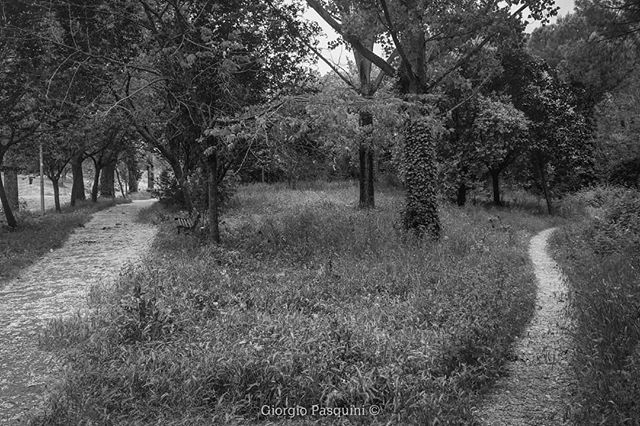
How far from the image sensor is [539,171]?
2317 cm

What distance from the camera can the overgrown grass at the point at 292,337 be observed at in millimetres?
4215

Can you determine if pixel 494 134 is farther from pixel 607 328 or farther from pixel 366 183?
pixel 607 328

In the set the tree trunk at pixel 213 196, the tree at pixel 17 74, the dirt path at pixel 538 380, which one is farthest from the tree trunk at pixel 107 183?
the dirt path at pixel 538 380

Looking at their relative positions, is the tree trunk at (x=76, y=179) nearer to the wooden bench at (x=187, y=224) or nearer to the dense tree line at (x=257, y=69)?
the dense tree line at (x=257, y=69)

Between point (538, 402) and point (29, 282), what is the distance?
26.9ft

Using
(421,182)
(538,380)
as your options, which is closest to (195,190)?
(421,182)

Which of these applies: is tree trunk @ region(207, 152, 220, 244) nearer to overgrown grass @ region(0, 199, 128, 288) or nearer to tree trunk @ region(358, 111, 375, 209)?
overgrown grass @ region(0, 199, 128, 288)

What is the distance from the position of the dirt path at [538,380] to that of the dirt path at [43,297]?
14.3 ft

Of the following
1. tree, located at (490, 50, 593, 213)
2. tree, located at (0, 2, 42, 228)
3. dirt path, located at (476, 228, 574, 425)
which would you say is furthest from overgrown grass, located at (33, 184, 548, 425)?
tree, located at (490, 50, 593, 213)

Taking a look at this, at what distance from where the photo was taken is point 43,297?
7238mm

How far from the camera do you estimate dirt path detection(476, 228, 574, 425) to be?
4.22 meters

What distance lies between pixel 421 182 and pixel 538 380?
7.09 metres

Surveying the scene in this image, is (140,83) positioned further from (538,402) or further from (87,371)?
(538,402)

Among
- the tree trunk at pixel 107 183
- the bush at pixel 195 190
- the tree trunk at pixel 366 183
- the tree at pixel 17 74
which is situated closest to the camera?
the tree at pixel 17 74
